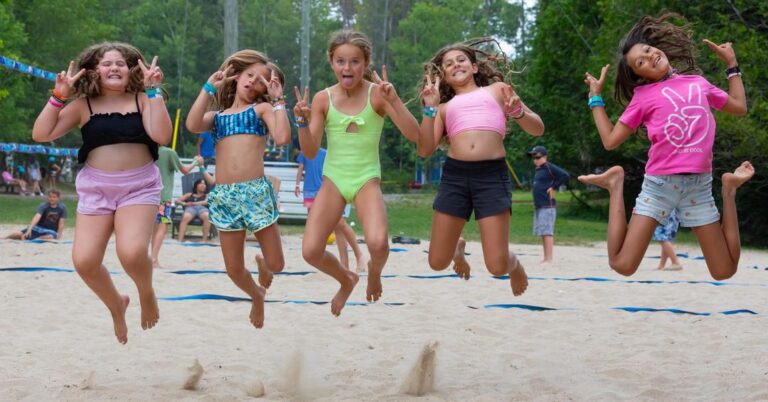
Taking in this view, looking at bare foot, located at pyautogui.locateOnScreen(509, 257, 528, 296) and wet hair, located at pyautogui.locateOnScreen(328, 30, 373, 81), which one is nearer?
wet hair, located at pyautogui.locateOnScreen(328, 30, 373, 81)

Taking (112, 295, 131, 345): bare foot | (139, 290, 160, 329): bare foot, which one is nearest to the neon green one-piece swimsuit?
(139, 290, 160, 329): bare foot

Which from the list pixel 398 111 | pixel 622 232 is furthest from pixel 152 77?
pixel 622 232

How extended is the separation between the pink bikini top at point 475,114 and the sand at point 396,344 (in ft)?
5.00

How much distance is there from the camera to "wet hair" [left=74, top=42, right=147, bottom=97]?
5.99 meters

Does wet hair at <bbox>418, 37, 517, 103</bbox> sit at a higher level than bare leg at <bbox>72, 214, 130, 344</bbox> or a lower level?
higher

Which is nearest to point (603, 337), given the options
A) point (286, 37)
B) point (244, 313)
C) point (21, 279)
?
point (244, 313)

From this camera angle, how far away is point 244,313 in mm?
8930

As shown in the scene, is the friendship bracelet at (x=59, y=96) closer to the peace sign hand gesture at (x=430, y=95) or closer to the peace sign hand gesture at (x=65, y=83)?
the peace sign hand gesture at (x=65, y=83)

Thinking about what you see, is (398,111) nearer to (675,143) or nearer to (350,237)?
(675,143)

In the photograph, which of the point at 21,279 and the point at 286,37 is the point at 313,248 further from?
the point at 286,37

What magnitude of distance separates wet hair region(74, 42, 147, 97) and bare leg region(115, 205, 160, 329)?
0.82 m

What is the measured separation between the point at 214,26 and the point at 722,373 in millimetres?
54762

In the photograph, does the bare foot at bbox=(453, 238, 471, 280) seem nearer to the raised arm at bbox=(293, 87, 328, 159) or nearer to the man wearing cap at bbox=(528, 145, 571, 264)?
the raised arm at bbox=(293, 87, 328, 159)

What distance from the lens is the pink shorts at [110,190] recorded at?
19.1ft
